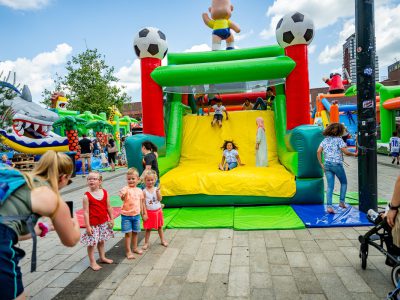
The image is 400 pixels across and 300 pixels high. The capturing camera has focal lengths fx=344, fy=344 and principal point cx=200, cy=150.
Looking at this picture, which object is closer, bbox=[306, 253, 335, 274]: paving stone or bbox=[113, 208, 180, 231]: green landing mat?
bbox=[306, 253, 335, 274]: paving stone

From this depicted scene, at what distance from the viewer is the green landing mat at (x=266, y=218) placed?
15.5ft

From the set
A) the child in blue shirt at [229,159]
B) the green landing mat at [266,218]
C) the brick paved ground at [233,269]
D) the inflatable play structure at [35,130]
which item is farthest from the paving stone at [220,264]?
the inflatable play structure at [35,130]

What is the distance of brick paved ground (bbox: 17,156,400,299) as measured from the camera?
2.95m

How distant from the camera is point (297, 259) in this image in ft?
11.8

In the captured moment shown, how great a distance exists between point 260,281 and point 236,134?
524cm

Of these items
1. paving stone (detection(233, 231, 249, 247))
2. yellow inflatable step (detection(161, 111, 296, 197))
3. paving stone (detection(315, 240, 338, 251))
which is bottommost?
paving stone (detection(315, 240, 338, 251))

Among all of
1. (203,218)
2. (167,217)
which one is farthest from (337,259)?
(167,217)

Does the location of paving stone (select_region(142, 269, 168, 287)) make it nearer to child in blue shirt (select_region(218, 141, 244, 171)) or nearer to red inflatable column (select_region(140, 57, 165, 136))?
child in blue shirt (select_region(218, 141, 244, 171))

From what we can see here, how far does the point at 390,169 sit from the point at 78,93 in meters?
24.7

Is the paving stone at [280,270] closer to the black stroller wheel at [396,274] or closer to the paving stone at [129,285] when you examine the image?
the black stroller wheel at [396,274]

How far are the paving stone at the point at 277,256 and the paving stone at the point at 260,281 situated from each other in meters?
0.33

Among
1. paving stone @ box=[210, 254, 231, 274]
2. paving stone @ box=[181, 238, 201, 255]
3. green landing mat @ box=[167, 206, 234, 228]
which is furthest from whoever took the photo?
green landing mat @ box=[167, 206, 234, 228]

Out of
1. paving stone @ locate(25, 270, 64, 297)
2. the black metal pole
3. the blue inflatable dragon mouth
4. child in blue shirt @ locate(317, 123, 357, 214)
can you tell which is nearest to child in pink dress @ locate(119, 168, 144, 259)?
paving stone @ locate(25, 270, 64, 297)

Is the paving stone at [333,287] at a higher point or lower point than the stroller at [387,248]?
lower
